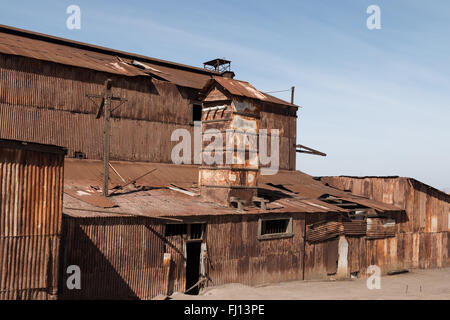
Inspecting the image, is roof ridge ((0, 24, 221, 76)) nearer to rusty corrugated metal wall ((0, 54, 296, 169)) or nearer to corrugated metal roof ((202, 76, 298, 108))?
rusty corrugated metal wall ((0, 54, 296, 169))

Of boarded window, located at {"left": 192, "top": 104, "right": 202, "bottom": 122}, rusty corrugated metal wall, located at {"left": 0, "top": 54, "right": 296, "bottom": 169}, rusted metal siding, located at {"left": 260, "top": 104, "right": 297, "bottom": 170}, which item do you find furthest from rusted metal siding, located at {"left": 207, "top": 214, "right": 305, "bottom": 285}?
rusted metal siding, located at {"left": 260, "top": 104, "right": 297, "bottom": 170}

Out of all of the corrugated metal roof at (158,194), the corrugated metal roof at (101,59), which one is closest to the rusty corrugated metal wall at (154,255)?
the corrugated metal roof at (158,194)

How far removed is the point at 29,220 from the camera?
1276cm

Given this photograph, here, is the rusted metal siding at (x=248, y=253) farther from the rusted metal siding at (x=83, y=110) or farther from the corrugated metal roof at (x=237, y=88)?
the rusted metal siding at (x=83, y=110)

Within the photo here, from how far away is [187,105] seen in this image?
2945 centimetres

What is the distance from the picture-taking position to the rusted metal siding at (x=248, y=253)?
1981cm

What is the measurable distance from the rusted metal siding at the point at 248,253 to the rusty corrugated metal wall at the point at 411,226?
6.10 metres

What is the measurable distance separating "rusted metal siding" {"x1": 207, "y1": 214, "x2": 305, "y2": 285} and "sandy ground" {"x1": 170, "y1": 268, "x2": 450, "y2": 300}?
490 mm

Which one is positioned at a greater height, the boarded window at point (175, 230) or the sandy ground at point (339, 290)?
the boarded window at point (175, 230)

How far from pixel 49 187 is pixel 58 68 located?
12.9 m

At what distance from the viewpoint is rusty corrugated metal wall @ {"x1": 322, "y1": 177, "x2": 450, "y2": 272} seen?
91.4ft
